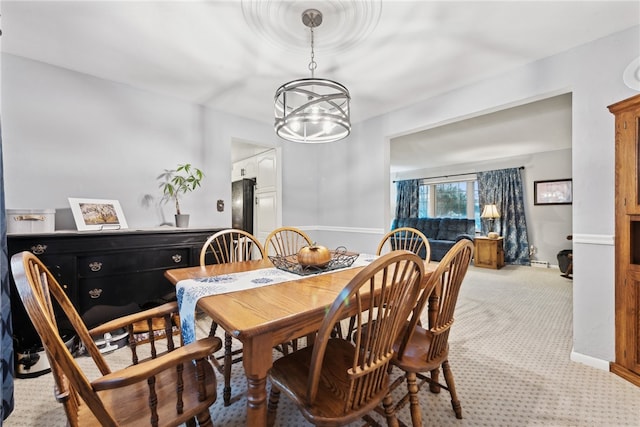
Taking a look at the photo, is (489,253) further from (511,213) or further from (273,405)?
(273,405)

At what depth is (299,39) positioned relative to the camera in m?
1.94

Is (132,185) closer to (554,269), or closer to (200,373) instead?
(200,373)

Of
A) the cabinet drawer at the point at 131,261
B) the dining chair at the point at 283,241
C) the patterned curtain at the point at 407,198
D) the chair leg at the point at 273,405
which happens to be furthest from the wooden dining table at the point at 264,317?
the patterned curtain at the point at 407,198

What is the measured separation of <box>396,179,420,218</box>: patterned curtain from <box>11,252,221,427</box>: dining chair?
726 cm

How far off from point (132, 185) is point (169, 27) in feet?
5.19

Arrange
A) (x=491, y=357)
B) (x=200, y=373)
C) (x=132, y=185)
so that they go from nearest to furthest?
(x=200, y=373), (x=491, y=357), (x=132, y=185)

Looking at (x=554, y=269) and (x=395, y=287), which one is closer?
(x=395, y=287)

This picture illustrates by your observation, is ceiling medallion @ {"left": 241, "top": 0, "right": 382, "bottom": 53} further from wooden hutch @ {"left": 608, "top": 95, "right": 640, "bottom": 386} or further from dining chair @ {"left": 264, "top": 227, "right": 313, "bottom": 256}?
wooden hutch @ {"left": 608, "top": 95, "right": 640, "bottom": 386}

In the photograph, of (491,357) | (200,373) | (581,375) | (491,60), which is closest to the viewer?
(200,373)

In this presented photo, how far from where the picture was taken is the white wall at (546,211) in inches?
208

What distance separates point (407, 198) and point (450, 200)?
3.74 ft

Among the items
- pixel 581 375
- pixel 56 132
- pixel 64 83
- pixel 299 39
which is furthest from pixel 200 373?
pixel 64 83

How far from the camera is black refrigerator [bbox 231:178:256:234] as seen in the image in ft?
16.0

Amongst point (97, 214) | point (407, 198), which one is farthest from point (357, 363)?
point (407, 198)
